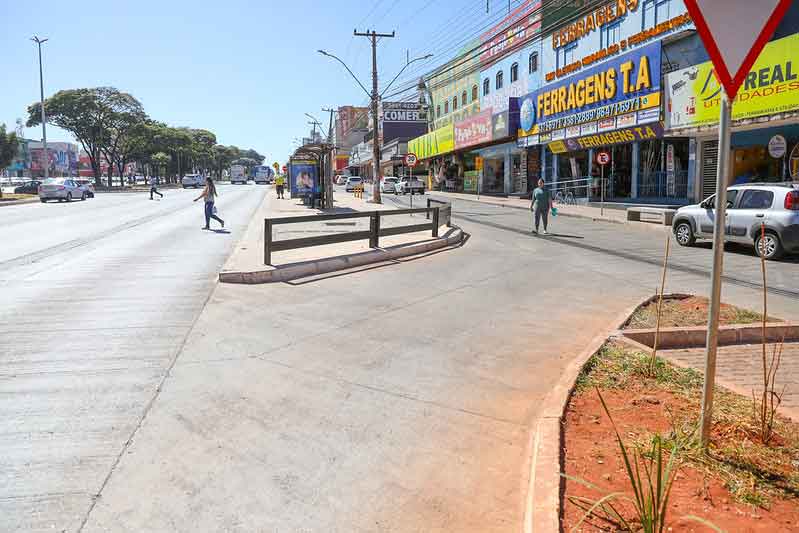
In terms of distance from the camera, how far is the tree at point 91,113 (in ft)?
236

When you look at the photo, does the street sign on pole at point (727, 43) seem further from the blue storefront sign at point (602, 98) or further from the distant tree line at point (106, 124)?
the distant tree line at point (106, 124)

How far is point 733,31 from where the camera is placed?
3.46 metres

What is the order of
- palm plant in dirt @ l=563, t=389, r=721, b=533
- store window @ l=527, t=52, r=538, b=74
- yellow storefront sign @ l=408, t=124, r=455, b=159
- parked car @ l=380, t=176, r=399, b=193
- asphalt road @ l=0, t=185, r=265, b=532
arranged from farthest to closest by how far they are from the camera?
parked car @ l=380, t=176, r=399, b=193 < yellow storefront sign @ l=408, t=124, r=455, b=159 < store window @ l=527, t=52, r=538, b=74 < asphalt road @ l=0, t=185, r=265, b=532 < palm plant in dirt @ l=563, t=389, r=721, b=533

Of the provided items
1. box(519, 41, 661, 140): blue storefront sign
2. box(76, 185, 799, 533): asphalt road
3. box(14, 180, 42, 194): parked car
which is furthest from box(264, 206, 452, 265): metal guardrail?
box(14, 180, 42, 194): parked car

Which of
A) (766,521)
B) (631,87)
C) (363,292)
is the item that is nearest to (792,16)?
(631,87)

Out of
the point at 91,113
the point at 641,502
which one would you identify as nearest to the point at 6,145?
the point at 91,113

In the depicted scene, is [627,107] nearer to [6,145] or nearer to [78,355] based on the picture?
[78,355]

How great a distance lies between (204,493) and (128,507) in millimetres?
396

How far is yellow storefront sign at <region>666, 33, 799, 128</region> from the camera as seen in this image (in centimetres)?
1888

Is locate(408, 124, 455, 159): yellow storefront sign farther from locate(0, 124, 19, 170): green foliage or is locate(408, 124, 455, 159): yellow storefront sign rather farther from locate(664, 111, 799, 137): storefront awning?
locate(0, 124, 19, 170): green foliage

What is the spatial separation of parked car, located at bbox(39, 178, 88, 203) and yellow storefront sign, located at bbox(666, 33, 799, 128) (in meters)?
35.9

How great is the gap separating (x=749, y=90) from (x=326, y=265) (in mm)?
15900

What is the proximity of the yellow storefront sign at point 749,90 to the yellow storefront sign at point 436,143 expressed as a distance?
28.1 m

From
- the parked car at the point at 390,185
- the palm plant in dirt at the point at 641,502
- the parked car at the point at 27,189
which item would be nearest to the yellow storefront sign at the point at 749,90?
the palm plant in dirt at the point at 641,502
